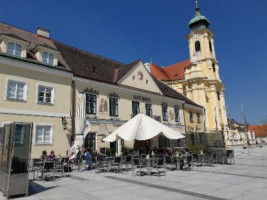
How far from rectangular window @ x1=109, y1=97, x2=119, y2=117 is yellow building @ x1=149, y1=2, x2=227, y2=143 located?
3015cm

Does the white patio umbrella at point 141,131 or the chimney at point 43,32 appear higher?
the chimney at point 43,32

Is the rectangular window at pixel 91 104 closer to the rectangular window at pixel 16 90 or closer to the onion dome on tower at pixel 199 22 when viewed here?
the rectangular window at pixel 16 90

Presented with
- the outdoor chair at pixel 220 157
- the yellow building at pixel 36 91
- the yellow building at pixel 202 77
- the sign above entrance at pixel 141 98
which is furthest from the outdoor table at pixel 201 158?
the yellow building at pixel 202 77

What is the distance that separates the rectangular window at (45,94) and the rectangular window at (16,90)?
1.13 m

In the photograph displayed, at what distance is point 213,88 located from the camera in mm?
52344

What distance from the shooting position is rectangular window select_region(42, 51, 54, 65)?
17995mm

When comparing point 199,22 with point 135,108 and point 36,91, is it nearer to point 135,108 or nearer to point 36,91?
point 135,108

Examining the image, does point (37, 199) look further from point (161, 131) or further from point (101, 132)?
point (101, 132)

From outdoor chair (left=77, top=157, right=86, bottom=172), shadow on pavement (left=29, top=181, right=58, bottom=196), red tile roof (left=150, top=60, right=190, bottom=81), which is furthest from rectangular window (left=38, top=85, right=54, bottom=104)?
red tile roof (left=150, top=60, right=190, bottom=81)

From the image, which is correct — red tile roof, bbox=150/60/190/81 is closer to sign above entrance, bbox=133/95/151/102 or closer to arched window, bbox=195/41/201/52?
arched window, bbox=195/41/201/52

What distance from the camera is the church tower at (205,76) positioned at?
5072 cm

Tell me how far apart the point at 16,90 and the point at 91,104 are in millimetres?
6300

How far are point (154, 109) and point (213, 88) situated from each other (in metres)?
29.6

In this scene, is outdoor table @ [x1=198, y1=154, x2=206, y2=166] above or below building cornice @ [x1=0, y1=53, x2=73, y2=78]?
below
